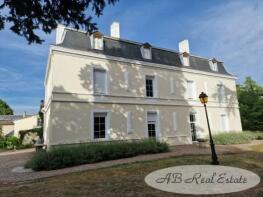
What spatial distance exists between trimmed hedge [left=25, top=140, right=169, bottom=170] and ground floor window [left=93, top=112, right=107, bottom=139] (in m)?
2.33

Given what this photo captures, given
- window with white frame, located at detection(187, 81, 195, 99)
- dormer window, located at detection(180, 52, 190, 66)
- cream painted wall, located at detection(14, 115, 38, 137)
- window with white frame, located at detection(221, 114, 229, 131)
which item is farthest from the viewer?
cream painted wall, located at detection(14, 115, 38, 137)

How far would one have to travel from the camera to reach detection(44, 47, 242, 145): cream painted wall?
11.7 m

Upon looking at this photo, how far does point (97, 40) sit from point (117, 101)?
437 cm

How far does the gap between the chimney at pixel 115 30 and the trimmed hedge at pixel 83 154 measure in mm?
8685

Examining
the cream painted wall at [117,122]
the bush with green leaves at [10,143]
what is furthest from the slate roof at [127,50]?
the bush with green leaves at [10,143]

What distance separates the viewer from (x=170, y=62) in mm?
17266

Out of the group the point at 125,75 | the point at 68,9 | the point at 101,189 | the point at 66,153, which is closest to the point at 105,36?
the point at 125,75

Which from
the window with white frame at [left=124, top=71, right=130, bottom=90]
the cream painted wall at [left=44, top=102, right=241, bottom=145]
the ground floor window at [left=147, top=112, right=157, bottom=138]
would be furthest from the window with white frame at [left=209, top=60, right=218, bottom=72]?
the window with white frame at [left=124, top=71, right=130, bottom=90]

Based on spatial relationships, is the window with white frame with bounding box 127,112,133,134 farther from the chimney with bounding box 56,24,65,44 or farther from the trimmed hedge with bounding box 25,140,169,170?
the chimney with bounding box 56,24,65,44

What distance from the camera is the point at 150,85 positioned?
15633 mm

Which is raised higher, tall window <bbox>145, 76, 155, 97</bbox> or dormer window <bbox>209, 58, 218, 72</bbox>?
dormer window <bbox>209, 58, 218, 72</bbox>

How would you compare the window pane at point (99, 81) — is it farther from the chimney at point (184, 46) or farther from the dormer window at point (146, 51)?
the chimney at point (184, 46)

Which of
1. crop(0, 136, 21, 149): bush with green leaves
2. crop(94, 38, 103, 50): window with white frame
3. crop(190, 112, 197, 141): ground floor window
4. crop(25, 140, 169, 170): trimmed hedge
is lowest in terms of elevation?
crop(25, 140, 169, 170): trimmed hedge

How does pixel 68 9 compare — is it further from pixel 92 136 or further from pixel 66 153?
pixel 92 136
